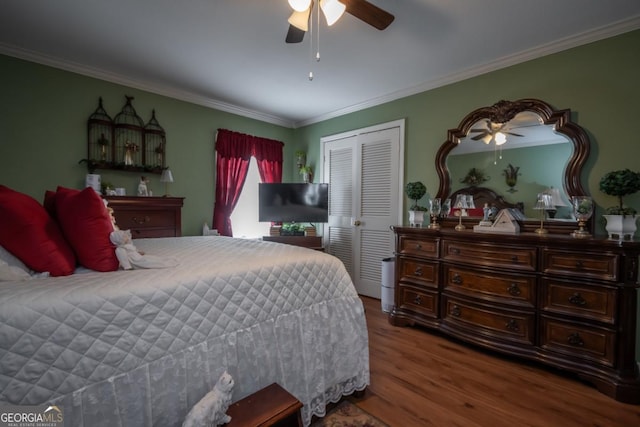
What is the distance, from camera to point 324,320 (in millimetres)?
1669

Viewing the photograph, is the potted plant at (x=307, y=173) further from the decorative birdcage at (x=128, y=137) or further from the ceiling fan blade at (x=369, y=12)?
the ceiling fan blade at (x=369, y=12)

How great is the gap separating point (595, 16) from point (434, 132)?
4.80ft

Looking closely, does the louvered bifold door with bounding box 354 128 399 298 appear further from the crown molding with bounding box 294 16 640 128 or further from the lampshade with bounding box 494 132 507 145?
the lampshade with bounding box 494 132 507 145

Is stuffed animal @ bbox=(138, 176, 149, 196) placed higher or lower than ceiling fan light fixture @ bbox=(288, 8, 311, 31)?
lower

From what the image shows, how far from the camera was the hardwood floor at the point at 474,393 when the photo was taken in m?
1.65

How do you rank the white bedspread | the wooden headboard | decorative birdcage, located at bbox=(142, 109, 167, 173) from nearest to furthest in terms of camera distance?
the white bedspread, the wooden headboard, decorative birdcage, located at bbox=(142, 109, 167, 173)

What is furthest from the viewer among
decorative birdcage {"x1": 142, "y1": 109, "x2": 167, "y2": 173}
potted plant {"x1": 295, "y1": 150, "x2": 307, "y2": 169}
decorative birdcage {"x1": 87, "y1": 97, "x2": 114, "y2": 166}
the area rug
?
potted plant {"x1": 295, "y1": 150, "x2": 307, "y2": 169}

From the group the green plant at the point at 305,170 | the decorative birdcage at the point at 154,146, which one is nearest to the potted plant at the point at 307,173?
the green plant at the point at 305,170

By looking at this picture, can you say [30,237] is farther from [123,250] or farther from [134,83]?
[134,83]

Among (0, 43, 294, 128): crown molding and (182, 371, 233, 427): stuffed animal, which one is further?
(0, 43, 294, 128): crown molding

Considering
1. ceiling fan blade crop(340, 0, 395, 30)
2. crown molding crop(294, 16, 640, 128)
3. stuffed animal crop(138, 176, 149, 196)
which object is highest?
crown molding crop(294, 16, 640, 128)

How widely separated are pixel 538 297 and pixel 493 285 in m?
0.30

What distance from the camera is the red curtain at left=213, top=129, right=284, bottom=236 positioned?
3926mm

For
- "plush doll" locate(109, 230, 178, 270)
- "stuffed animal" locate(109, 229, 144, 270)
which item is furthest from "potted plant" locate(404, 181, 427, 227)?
"stuffed animal" locate(109, 229, 144, 270)
